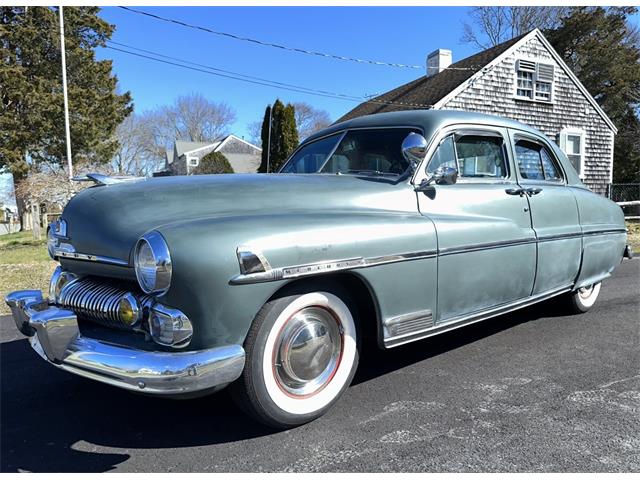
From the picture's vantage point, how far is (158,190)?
8.64 ft

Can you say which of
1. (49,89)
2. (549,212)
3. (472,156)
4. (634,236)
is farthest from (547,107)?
(49,89)

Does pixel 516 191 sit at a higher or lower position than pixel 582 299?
higher

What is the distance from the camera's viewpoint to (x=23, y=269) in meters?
7.59

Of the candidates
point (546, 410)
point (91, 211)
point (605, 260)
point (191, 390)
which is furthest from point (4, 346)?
point (605, 260)

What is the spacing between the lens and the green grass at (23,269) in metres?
6.12

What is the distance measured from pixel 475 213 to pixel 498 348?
1154mm

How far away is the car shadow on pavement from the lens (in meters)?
2.26

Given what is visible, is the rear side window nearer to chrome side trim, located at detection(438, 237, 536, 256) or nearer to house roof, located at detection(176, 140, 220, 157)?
chrome side trim, located at detection(438, 237, 536, 256)

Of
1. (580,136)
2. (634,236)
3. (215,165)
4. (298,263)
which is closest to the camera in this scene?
(298,263)

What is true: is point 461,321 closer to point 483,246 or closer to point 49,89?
point 483,246

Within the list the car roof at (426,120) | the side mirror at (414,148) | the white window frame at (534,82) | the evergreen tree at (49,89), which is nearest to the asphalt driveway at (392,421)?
the side mirror at (414,148)

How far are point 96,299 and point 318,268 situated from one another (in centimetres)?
113

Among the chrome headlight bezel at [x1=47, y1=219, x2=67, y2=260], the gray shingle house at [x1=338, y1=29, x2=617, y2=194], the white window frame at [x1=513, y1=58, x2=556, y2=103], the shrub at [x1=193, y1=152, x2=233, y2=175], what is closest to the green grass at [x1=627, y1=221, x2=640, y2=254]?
the gray shingle house at [x1=338, y1=29, x2=617, y2=194]

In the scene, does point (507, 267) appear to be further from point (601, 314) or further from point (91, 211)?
point (91, 211)
